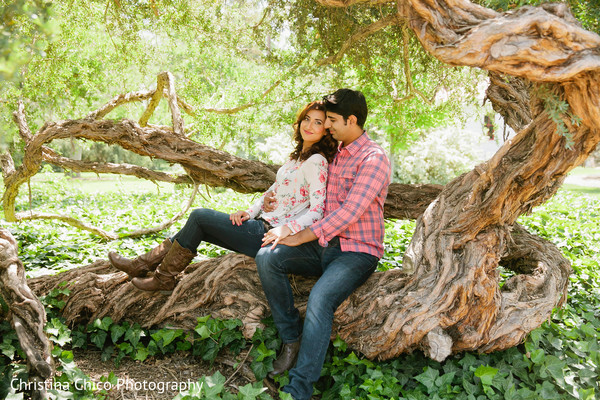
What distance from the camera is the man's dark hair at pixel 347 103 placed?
319 cm

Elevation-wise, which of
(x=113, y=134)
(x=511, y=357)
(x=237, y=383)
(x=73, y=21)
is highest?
(x=73, y=21)

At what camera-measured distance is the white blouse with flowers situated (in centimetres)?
320

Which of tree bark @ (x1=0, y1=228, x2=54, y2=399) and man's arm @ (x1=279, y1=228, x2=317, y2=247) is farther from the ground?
man's arm @ (x1=279, y1=228, x2=317, y2=247)

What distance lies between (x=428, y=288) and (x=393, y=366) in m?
0.57

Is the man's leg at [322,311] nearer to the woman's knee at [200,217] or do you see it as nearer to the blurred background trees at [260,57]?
the woman's knee at [200,217]

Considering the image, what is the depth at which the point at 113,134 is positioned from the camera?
423cm

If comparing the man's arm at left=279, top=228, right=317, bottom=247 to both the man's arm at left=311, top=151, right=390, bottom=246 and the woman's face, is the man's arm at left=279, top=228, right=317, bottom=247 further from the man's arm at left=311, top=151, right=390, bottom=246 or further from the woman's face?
the woman's face

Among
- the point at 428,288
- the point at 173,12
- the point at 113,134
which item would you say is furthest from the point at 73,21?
the point at 428,288

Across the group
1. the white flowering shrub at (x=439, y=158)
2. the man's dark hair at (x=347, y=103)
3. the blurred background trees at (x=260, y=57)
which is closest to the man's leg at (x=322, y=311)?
the man's dark hair at (x=347, y=103)

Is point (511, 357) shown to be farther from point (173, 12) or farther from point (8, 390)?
point (173, 12)

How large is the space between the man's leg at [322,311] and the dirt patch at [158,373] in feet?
1.17

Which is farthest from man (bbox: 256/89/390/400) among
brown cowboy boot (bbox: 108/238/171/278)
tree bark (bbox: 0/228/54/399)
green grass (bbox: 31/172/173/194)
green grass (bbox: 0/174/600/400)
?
green grass (bbox: 31/172/173/194)

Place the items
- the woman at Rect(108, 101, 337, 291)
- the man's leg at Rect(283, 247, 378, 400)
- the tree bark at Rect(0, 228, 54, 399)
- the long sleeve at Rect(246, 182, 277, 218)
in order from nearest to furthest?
the tree bark at Rect(0, 228, 54, 399)
the man's leg at Rect(283, 247, 378, 400)
the woman at Rect(108, 101, 337, 291)
the long sleeve at Rect(246, 182, 277, 218)

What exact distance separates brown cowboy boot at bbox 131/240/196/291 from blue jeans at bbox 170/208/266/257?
51 mm
